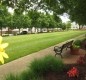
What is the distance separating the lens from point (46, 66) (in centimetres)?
865

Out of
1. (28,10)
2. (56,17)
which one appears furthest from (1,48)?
(56,17)

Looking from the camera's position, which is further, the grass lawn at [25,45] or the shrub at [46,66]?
the grass lawn at [25,45]

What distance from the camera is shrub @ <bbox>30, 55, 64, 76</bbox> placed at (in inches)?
333

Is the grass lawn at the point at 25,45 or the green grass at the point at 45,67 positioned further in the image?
the grass lawn at the point at 25,45

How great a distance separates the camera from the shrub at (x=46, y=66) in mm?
8469

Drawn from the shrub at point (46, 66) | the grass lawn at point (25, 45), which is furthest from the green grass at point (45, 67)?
the grass lawn at point (25, 45)

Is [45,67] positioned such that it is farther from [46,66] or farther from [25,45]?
[25,45]

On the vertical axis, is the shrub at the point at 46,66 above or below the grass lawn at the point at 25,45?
above

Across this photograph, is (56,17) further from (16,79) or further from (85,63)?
(16,79)

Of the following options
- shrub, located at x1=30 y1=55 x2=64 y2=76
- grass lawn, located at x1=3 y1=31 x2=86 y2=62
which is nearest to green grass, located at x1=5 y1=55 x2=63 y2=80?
shrub, located at x1=30 y1=55 x2=64 y2=76

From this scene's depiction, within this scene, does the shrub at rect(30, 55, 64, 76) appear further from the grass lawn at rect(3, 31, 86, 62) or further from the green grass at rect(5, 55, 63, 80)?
the grass lawn at rect(3, 31, 86, 62)

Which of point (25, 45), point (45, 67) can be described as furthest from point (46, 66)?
point (25, 45)

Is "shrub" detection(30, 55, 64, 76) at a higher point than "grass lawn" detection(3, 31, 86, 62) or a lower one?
higher

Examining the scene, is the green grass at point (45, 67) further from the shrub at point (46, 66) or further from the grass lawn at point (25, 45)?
the grass lawn at point (25, 45)
